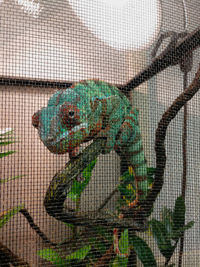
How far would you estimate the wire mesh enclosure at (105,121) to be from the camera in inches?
31.4

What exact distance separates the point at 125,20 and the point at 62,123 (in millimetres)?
402

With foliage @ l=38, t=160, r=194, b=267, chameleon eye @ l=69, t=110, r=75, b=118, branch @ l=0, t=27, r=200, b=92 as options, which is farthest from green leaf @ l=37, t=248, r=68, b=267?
branch @ l=0, t=27, r=200, b=92

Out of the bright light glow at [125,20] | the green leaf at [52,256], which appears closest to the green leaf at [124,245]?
the green leaf at [52,256]

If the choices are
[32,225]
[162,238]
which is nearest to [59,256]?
[32,225]

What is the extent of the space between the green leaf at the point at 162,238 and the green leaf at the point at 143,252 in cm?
6

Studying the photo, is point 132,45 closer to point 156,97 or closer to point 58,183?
point 156,97

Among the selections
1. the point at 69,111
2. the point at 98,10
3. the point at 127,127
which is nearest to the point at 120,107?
the point at 127,127

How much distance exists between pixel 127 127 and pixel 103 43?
32cm

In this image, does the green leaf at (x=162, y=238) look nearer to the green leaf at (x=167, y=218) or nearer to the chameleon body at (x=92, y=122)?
the green leaf at (x=167, y=218)

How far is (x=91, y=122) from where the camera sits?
3.04ft

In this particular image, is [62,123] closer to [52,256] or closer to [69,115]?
[69,115]

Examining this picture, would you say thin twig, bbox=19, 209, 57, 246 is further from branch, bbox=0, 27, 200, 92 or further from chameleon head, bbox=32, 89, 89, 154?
branch, bbox=0, 27, 200, 92

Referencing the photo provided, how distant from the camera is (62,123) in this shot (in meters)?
0.82

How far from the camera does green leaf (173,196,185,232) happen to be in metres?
0.97
